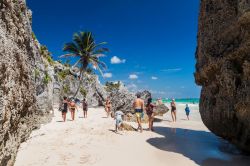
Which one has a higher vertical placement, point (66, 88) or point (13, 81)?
point (66, 88)

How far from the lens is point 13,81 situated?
159 inches

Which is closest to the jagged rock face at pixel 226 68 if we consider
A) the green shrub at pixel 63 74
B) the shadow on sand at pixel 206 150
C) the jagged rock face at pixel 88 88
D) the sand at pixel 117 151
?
the shadow on sand at pixel 206 150

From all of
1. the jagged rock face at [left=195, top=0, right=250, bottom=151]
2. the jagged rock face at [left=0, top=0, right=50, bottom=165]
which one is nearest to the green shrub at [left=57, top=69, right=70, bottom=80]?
the jagged rock face at [left=195, top=0, right=250, bottom=151]

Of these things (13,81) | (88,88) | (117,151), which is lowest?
(117,151)

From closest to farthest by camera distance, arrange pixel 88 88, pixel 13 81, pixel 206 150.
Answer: pixel 13 81 → pixel 206 150 → pixel 88 88

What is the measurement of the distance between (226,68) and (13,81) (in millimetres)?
8354

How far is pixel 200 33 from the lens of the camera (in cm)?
1297

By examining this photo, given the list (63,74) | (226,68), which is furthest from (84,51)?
(226,68)

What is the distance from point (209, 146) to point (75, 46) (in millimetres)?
30156

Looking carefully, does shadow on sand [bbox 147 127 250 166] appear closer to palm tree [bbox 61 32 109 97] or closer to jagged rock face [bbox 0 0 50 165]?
jagged rock face [bbox 0 0 50 165]

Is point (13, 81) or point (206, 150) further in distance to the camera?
point (206, 150)

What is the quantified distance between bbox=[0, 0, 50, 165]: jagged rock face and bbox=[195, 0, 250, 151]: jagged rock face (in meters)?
7.30

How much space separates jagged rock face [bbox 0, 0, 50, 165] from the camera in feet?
12.2

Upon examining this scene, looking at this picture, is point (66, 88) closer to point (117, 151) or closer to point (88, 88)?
point (88, 88)
